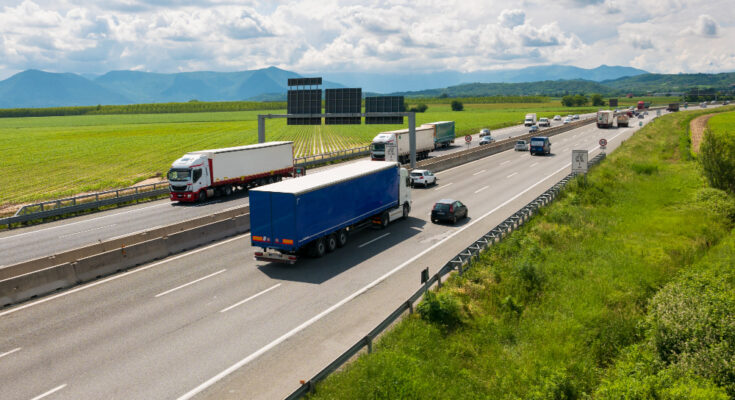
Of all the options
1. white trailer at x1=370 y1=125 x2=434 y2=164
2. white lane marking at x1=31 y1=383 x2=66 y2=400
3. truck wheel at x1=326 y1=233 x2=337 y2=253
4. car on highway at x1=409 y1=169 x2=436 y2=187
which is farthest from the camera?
white trailer at x1=370 y1=125 x2=434 y2=164

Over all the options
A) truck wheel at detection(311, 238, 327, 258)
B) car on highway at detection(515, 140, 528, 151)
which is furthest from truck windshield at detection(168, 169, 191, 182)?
car on highway at detection(515, 140, 528, 151)

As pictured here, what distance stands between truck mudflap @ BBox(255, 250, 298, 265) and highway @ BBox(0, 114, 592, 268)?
7.45 metres

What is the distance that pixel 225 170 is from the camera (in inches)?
1537

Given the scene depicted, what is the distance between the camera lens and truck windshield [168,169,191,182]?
3688 centimetres

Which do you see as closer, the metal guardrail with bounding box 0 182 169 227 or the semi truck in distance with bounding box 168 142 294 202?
the metal guardrail with bounding box 0 182 169 227

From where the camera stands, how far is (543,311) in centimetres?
1662

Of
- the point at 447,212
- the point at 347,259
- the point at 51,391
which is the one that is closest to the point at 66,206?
the point at 347,259

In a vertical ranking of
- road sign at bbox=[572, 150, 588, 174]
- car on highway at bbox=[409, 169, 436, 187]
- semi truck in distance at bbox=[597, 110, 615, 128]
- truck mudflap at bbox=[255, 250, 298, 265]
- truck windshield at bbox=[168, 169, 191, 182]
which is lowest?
truck mudflap at bbox=[255, 250, 298, 265]

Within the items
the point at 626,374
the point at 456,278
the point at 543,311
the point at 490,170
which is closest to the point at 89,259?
the point at 456,278

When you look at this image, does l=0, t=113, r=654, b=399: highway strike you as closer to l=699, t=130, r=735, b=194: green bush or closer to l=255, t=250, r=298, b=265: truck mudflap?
l=255, t=250, r=298, b=265: truck mudflap

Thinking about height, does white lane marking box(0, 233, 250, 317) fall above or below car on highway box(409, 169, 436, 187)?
below

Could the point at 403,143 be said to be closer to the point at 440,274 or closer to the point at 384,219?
the point at 384,219

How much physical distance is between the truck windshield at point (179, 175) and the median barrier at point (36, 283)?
17964 millimetres

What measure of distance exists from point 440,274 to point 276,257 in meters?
6.94
